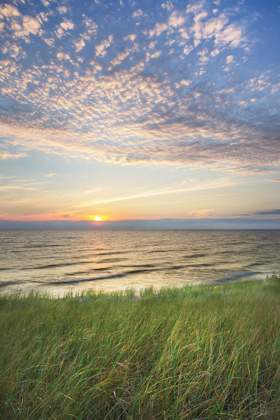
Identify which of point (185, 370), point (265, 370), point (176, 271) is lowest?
point (176, 271)

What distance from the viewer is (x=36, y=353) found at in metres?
3.51

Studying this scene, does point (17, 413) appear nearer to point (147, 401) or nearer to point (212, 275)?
point (147, 401)

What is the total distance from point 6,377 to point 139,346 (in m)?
2.03

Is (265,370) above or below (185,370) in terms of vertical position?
below

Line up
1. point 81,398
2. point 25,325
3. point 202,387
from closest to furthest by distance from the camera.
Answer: point 81,398, point 202,387, point 25,325

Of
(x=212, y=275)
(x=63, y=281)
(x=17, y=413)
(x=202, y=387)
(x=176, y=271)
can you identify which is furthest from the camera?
(x=176, y=271)

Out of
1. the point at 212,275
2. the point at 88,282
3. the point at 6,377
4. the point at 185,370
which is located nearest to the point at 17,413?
the point at 6,377

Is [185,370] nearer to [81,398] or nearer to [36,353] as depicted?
[81,398]

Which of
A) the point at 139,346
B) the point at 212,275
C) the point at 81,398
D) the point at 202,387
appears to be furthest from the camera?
the point at 212,275

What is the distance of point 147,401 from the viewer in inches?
110

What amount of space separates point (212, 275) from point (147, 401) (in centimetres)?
2511

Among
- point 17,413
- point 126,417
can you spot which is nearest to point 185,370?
point 126,417

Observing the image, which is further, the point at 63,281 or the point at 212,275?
the point at 212,275

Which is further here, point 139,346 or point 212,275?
point 212,275
